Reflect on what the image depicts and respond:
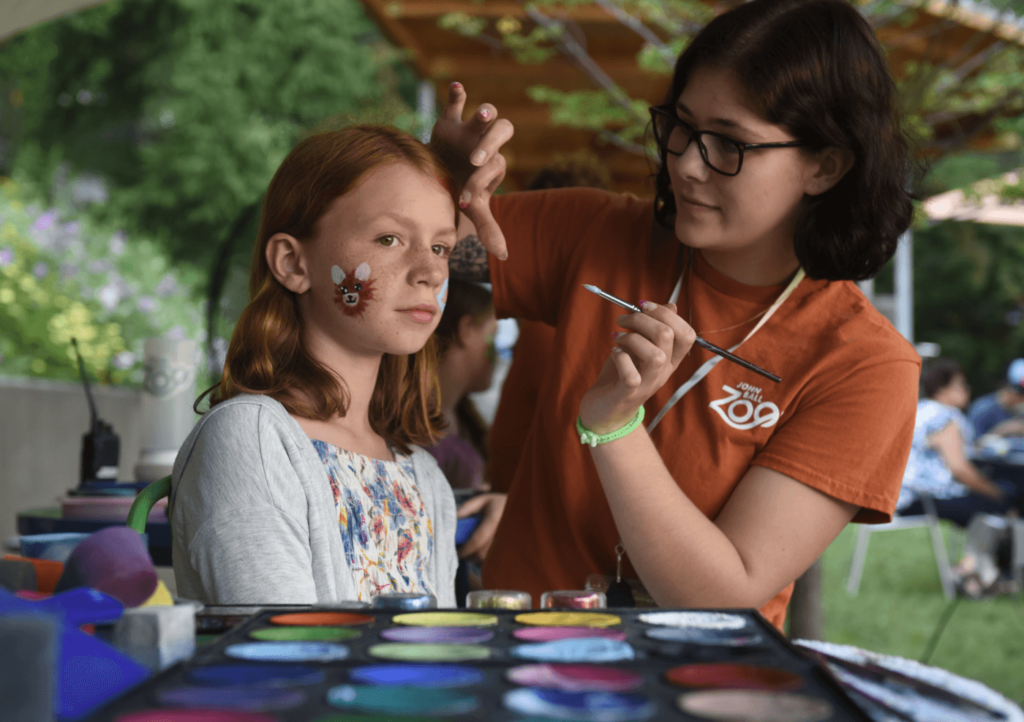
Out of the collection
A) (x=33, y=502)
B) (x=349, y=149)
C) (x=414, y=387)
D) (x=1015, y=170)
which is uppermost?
(x=1015, y=170)

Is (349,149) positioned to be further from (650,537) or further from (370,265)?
(650,537)

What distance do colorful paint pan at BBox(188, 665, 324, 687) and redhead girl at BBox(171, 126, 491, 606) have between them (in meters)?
0.56

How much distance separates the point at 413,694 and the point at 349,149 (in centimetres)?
96

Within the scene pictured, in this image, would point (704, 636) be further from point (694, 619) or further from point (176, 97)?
point (176, 97)

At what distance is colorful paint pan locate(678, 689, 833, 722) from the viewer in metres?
0.45

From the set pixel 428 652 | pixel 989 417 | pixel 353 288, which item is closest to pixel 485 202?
pixel 353 288

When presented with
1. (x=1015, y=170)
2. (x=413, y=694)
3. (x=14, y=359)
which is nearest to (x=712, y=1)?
(x=1015, y=170)

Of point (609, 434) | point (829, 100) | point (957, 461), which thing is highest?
point (829, 100)

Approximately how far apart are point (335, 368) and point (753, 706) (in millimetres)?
931

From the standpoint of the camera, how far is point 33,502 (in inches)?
153

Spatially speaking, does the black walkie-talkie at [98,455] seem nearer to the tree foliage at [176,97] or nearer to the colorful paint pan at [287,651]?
the colorful paint pan at [287,651]

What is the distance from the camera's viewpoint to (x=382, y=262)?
123 centimetres

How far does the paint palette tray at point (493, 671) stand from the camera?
1.50ft

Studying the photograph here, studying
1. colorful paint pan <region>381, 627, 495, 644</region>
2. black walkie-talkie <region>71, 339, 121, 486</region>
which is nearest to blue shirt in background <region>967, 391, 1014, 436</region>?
black walkie-talkie <region>71, 339, 121, 486</region>
